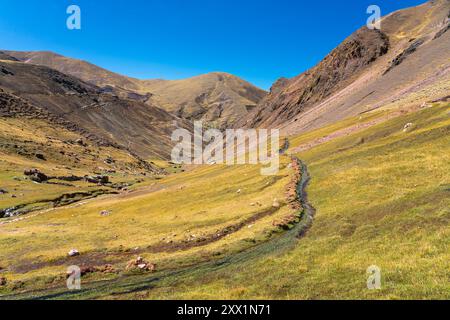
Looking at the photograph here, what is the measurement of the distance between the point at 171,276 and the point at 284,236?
49.6 feet

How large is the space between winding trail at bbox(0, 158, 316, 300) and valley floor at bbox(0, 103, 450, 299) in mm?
218

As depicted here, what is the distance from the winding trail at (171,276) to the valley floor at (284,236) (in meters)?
0.22

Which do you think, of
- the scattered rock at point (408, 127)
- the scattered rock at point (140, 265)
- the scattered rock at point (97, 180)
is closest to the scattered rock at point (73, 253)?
the scattered rock at point (140, 265)

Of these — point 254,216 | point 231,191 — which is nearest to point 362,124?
point 231,191

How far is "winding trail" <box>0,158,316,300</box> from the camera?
36.7 meters

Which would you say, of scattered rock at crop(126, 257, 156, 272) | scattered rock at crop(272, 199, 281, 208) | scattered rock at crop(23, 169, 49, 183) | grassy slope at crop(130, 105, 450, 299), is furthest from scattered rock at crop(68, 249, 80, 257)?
scattered rock at crop(23, 169, 49, 183)

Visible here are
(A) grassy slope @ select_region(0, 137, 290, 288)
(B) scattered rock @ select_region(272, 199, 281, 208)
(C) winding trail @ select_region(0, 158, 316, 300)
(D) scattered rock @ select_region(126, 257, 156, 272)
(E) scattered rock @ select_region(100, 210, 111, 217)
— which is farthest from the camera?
(E) scattered rock @ select_region(100, 210, 111, 217)

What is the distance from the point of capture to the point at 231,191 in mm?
80375

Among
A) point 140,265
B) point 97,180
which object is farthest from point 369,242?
point 97,180

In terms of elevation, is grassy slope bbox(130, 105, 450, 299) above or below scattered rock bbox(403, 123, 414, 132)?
below

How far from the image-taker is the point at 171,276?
3881 cm

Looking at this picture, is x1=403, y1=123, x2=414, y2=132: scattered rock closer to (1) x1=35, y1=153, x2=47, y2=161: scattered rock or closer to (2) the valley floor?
(2) the valley floor

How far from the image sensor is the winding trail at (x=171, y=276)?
120ft
